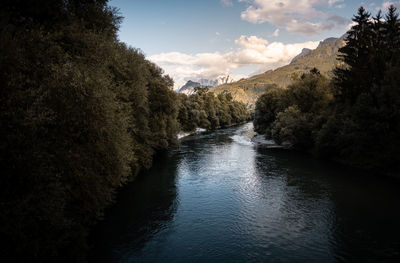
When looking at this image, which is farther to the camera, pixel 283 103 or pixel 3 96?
pixel 283 103

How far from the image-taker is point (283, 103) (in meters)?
70.6

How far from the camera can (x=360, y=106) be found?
3431 cm

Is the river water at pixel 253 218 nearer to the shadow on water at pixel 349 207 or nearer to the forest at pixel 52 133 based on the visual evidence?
the shadow on water at pixel 349 207

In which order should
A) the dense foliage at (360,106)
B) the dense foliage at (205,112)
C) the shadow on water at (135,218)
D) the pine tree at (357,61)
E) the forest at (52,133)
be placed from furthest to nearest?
the dense foliage at (205,112) < the pine tree at (357,61) < the dense foliage at (360,106) < the shadow on water at (135,218) < the forest at (52,133)

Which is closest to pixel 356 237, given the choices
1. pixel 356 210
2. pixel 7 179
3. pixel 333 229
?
pixel 333 229

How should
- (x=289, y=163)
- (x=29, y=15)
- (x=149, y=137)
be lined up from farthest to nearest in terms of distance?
(x=289, y=163), (x=149, y=137), (x=29, y=15)

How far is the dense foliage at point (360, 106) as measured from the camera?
106ft

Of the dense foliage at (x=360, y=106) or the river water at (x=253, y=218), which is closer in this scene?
the river water at (x=253, y=218)

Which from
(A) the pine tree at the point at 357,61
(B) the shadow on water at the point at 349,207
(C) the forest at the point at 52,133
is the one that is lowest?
(B) the shadow on water at the point at 349,207

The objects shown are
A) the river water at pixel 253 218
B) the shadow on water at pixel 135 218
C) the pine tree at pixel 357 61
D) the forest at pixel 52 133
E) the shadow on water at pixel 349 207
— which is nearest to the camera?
the forest at pixel 52 133

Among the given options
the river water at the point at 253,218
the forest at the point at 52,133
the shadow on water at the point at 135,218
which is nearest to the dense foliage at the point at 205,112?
the river water at the point at 253,218

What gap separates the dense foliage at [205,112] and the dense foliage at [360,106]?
4024 centimetres

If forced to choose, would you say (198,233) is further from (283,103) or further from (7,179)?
(283,103)

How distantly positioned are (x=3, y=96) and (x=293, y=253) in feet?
59.2
